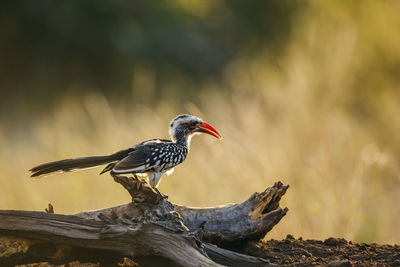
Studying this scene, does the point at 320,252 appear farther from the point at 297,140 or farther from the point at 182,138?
the point at 297,140

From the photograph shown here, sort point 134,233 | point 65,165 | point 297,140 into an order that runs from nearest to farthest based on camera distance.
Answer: point 134,233
point 65,165
point 297,140

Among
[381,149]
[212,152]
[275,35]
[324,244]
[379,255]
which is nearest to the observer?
[379,255]

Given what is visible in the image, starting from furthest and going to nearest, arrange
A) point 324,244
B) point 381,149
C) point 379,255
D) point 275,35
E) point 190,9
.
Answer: point 190,9
point 275,35
point 381,149
point 324,244
point 379,255

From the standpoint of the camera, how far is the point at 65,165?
13.0 ft

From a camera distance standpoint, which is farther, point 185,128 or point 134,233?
point 185,128

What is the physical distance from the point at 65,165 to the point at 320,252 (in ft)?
5.77

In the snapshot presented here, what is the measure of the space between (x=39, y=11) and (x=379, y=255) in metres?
19.2

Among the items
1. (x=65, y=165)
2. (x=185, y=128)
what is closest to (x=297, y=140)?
(x=185, y=128)

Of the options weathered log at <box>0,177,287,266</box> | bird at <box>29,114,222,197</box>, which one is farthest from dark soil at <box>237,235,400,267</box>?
bird at <box>29,114,222,197</box>

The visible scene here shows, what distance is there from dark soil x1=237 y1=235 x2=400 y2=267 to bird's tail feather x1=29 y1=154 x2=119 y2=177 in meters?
1.12

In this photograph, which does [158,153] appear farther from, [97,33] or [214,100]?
[97,33]

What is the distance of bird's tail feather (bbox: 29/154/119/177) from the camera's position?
394cm

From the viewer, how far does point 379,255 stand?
3998 mm

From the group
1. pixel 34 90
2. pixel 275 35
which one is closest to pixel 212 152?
pixel 275 35
